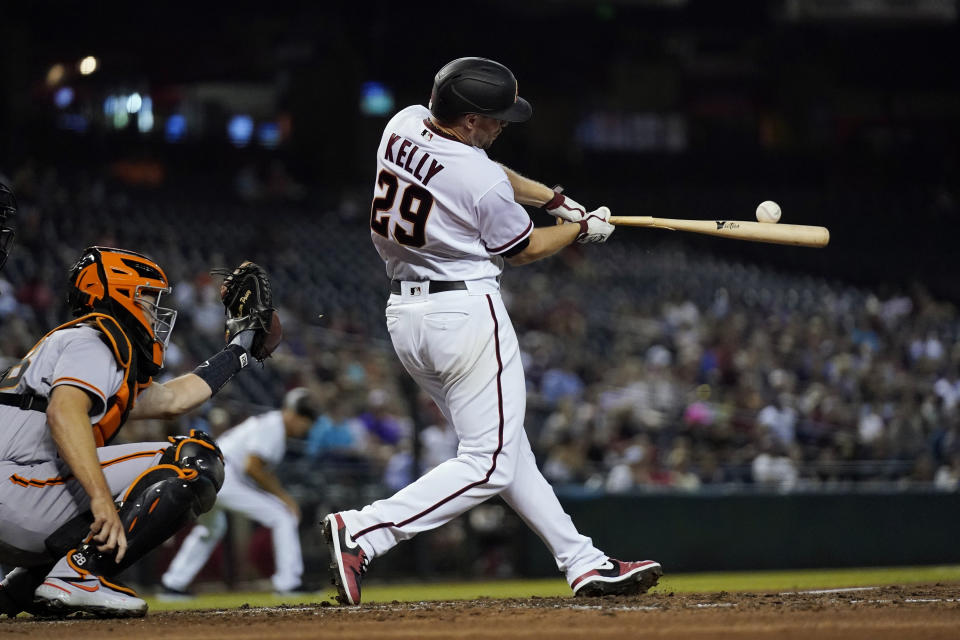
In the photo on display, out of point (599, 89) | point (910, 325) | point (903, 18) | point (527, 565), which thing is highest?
point (599, 89)

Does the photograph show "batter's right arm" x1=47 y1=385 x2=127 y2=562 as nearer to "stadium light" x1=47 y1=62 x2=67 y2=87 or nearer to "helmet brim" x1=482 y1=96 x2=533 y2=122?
"helmet brim" x1=482 y1=96 x2=533 y2=122

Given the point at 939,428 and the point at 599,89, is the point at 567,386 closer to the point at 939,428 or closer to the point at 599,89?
the point at 939,428

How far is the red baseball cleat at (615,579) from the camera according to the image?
396cm

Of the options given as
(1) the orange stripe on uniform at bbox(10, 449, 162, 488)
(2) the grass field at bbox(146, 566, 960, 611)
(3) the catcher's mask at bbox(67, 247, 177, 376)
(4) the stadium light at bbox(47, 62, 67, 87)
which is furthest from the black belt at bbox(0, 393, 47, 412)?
(4) the stadium light at bbox(47, 62, 67, 87)

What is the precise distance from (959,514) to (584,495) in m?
3.27

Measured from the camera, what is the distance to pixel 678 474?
34.1ft

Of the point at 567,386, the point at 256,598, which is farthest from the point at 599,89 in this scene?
the point at 256,598

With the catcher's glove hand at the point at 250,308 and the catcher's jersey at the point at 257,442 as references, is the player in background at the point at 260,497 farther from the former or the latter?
the catcher's glove hand at the point at 250,308

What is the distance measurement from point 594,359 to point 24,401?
1007 centimetres

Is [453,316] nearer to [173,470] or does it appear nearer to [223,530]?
[173,470]

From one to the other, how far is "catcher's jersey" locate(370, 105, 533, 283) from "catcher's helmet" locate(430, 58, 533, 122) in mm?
99

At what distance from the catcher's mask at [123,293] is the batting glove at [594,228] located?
134 cm

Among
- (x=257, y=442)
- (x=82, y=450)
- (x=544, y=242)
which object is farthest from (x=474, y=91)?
(x=257, y=442)

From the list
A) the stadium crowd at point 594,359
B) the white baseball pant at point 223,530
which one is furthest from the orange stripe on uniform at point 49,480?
the stadium crowd at point 594,359
